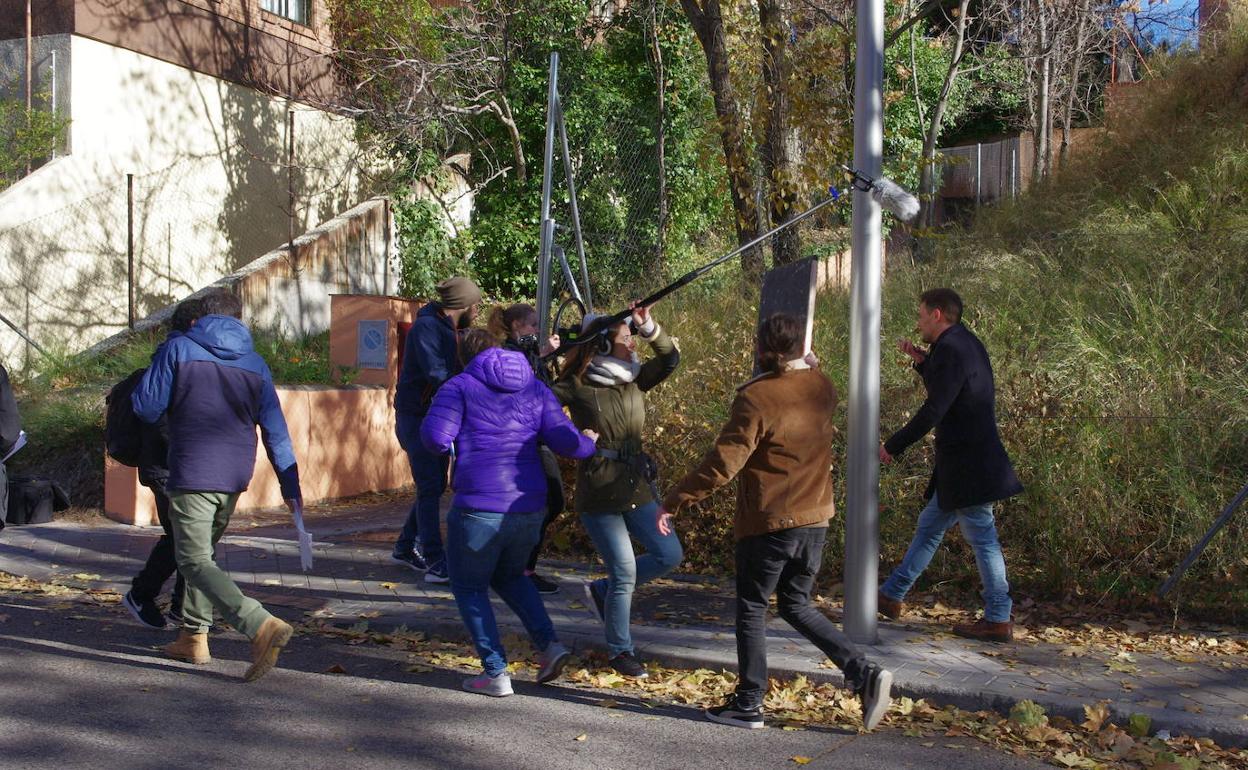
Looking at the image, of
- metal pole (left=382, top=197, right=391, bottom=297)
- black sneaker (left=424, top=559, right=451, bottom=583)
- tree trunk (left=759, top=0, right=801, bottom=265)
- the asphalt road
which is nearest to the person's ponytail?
the asphalt road

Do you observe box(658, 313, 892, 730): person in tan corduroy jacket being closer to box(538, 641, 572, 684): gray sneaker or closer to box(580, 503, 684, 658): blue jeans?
box(580, 503, 684, 658): blue jeans

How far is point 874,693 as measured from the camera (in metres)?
4.61

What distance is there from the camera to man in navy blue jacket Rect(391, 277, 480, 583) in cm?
698

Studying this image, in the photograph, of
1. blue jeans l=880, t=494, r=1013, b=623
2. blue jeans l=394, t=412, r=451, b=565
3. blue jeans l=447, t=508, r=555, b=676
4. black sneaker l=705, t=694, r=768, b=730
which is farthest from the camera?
blue jeans l=394, t=412, r=451, b=565

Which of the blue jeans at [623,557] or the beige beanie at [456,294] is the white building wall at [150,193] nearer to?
the beige beanie at [456,294]

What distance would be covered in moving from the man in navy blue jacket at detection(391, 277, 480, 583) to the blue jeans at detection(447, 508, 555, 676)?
186 centimetres

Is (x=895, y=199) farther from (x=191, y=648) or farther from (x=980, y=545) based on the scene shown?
(x=191, y=648)

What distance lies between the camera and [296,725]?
4812 millimetres

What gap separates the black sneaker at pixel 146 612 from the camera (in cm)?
626

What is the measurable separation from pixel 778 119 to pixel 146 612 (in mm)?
8001

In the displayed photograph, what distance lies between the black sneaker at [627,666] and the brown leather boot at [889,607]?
157 centimetres

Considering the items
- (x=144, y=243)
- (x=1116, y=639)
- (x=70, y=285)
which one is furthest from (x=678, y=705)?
(x=144, y=243)

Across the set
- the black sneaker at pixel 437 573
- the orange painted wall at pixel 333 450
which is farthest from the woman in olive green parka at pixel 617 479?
the orange painted wall at pixel 333 450

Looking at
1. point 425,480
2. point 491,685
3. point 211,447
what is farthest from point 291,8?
point 491,685
